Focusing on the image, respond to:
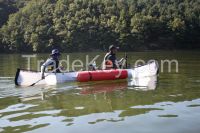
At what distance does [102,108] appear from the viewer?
13117mm

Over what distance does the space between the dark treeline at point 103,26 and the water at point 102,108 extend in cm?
7043

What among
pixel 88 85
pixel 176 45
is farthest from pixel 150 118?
pixel 176 45

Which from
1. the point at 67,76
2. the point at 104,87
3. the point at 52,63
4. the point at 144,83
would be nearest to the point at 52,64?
the point at 52,63

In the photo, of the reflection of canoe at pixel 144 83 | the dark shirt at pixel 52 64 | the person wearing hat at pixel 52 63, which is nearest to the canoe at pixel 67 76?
the person wearing hat at pixel 52 63

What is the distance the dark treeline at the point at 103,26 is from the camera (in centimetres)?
8931

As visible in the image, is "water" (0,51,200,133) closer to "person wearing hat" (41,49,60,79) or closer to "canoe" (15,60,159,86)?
"canoe" (15,60,159,86)

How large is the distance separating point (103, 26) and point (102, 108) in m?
82.2

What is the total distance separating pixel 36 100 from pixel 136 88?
4816 mm

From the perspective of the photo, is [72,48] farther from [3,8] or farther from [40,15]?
[3,8]

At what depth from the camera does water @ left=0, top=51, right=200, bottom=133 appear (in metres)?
10.6

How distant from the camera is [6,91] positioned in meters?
18.1

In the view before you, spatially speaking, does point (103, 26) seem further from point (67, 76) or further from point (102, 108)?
point (102, 108)

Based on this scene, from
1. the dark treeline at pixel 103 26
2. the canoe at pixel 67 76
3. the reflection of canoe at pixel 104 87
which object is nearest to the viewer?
the reflection of canoe at pixel 104 87

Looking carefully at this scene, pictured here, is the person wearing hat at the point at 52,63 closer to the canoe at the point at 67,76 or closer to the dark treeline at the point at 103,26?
the canoe at the point at 67,76
